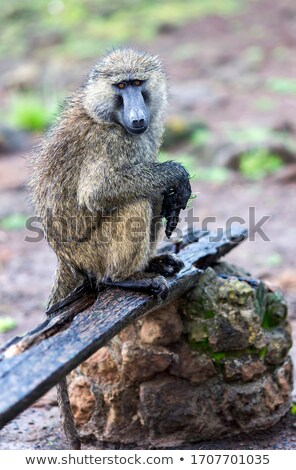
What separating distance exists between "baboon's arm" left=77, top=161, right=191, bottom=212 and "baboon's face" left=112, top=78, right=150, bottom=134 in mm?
219

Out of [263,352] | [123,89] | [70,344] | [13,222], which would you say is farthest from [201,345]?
[13,222]

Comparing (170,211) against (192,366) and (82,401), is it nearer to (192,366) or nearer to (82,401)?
(192,366)

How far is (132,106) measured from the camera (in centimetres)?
360

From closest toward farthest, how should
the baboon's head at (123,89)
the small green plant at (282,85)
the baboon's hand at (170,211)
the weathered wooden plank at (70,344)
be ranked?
the weathered wooden plank at (70,344) < the baboon's head at (123,89) < the baboon's hand at (170,211) < the small green plant at (282,85)

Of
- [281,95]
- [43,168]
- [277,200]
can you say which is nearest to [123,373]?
[43,168]

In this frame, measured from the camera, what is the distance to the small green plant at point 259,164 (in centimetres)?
968

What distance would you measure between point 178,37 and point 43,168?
16.2 m

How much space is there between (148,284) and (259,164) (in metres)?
6.63

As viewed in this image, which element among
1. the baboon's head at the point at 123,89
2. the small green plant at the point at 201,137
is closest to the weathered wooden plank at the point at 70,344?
the baboon's head at the point at 123,89

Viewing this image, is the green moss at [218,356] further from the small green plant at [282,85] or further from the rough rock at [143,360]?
the small green plant at [282,85]

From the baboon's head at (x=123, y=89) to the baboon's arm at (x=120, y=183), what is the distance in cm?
22

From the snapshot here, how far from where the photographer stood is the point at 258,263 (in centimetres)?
688
